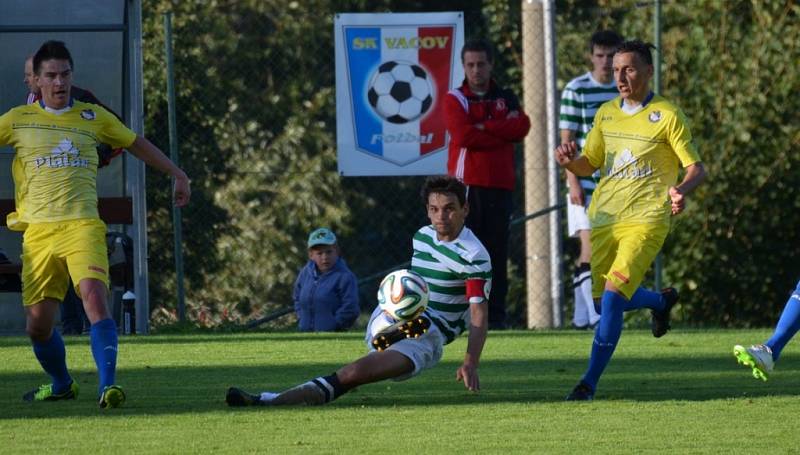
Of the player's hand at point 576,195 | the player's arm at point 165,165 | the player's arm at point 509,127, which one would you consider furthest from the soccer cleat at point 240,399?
the player's arm at point 509,127

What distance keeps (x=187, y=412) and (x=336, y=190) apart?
1669 centimetres

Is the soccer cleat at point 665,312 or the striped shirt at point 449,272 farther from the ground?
the striped shirt at point 449,272

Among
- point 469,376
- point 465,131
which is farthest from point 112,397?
point 465,131

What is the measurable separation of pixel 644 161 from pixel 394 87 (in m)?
5.35

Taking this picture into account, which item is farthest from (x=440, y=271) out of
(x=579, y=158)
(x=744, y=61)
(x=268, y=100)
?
(x=268, y=100)

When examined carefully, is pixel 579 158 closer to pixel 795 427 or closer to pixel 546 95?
pixel 795 427

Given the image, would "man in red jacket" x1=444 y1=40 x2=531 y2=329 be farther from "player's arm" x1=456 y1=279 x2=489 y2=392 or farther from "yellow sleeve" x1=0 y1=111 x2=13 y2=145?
"yellow sleeve" x1=0 y1=111 x2=13 y2=145

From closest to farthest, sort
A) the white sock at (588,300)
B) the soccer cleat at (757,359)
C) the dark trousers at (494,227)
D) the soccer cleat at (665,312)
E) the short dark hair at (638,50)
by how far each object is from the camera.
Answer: the soccer cleat at (757,359) < the short dark hair at (638,50) < the soccer cleat at (665,312) < the dark trousers at (494,227) < the white sock at (588,300)

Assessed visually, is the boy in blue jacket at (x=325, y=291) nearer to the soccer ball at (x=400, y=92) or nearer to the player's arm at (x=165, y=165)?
the soccer ball at (x=400, y=92)

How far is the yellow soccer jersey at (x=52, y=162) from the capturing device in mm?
8195

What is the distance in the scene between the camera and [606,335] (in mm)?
8344

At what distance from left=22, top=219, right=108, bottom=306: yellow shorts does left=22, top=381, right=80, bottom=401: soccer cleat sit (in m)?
0.43

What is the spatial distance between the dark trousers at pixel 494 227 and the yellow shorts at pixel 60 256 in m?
4.66

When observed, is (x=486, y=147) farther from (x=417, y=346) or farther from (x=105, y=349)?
(x=105, y=349)
